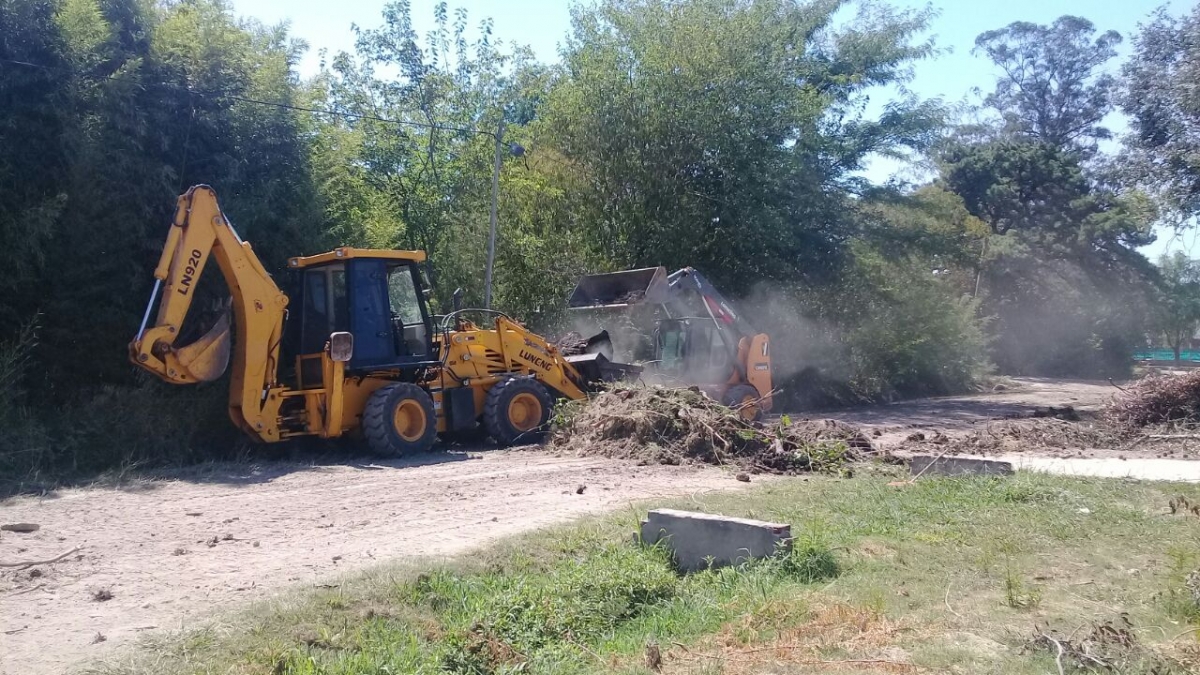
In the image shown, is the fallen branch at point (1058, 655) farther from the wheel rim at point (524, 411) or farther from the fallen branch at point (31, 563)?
the wheel rim at point (524, 411)

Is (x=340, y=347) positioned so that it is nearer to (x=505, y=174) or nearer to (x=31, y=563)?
(x=31, y=563)

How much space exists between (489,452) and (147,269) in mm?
5446

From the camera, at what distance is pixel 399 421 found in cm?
1413

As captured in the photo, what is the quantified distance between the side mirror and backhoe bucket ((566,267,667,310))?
18.9ft

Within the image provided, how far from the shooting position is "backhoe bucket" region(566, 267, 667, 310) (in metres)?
17.9

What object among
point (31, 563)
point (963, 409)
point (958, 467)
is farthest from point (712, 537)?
point (963, 409)

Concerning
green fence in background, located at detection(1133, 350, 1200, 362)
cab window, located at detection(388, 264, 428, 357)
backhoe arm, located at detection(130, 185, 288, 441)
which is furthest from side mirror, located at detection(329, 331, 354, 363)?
green fence in background, located at detection(1133, 350, 1200, 362)

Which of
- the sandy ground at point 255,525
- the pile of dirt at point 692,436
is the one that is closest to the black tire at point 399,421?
the sandy ground at point 255,525

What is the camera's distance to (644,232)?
25719 mm

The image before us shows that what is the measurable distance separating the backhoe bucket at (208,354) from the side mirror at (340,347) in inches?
50.3

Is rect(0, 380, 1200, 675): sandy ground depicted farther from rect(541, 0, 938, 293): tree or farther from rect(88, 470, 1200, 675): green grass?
rect(541, 0, 938, 293): tree

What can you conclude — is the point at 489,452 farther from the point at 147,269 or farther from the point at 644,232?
the point at 644,232

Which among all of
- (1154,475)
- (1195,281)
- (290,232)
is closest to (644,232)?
(290,232)

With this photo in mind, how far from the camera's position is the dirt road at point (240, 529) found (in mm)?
6328
